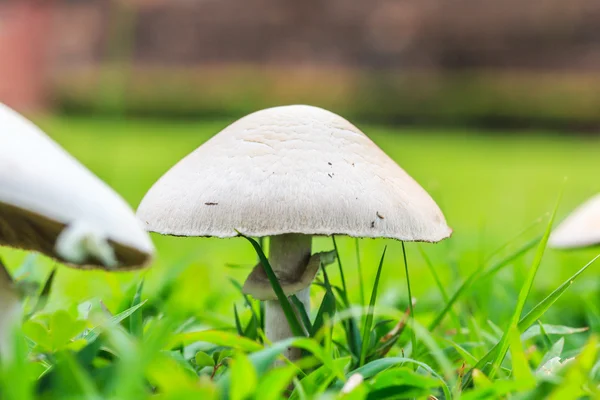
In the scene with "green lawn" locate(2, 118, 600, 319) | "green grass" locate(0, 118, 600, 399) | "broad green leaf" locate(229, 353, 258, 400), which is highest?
"broad green leaf" locate(229, 353, 258, 400)

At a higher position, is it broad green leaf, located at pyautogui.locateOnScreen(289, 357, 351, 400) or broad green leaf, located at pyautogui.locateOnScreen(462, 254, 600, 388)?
broad green leaf, located at pyautogui.locateOnScreen(462, 254, 600, 388)

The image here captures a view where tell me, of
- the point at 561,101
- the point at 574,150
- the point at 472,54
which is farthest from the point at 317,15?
the point at 574,150

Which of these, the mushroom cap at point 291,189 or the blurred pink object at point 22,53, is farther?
the blurred pink object at point 22,53

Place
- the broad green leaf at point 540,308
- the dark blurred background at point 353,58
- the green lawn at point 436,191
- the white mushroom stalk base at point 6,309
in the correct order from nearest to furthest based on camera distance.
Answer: the white mushroom stalk base at point 6,309, the broad green leaf at point 540,308, the green lawn at point 436,191, the dark blurred background at point 353,58

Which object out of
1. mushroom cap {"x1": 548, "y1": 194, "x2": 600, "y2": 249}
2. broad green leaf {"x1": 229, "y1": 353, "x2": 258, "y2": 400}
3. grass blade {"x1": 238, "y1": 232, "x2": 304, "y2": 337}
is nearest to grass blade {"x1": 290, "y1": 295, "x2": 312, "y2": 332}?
grass blade {"x1": 238, "y1": 232, "x2": 304, "y2": 337}

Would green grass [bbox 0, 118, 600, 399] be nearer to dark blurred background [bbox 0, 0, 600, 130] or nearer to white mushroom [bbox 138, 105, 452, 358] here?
white mushroom [bbox 138, 105, 452, 358]

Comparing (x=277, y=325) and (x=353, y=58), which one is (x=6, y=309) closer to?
(x=277, y=325)

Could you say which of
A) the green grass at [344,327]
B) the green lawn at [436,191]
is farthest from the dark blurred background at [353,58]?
the green grass at [344,327]

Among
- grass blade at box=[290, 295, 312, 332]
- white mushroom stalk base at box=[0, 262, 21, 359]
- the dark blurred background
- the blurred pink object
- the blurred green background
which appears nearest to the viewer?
white mushroom stalk base at box=[0, 262, 21, 359]

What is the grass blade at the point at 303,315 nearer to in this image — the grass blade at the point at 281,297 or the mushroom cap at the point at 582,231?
the grass blade at the point at 281,297
